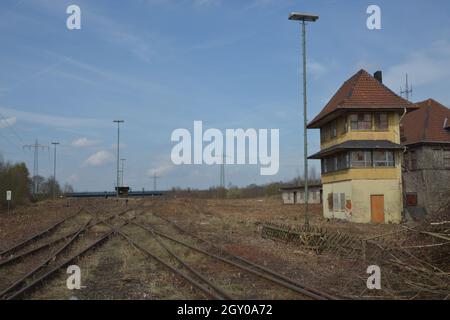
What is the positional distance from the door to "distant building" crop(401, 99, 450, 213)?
350 cm

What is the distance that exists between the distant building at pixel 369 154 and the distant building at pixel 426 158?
3055 mm

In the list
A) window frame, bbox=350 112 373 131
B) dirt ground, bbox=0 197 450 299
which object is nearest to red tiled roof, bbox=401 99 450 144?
window frame, bbox=350 112 373 131

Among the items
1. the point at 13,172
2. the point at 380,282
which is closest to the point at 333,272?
the point at 380,282

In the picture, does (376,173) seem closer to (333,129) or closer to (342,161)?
(342,161)

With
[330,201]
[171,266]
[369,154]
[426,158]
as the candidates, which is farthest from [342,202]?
[171,266]

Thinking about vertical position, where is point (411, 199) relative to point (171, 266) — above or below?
above

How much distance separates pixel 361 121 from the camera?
34.4 meters

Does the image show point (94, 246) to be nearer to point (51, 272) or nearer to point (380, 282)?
point (51, 272)

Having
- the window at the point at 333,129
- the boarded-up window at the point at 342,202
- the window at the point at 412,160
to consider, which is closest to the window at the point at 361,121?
the window at the point at 333,129

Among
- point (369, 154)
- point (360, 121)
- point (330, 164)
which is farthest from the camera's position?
point (330, 164)

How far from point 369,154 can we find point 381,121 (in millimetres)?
2717
